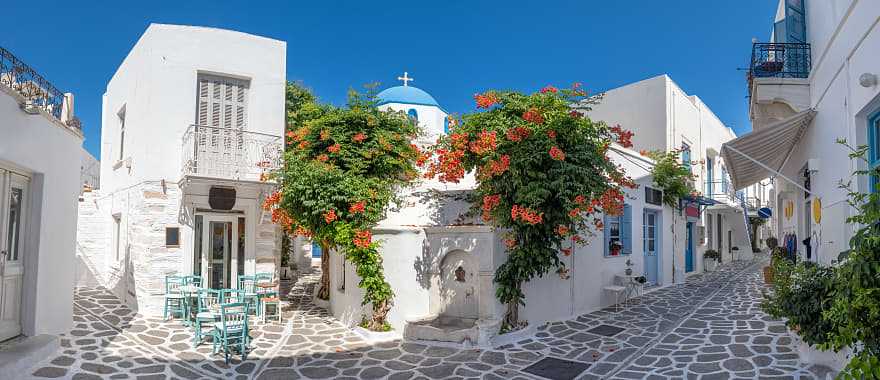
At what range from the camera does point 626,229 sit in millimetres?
13320

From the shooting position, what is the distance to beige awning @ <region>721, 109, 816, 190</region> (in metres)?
8.16

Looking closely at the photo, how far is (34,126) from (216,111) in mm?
4638

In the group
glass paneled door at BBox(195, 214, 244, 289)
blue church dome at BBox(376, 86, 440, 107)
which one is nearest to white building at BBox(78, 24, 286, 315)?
glass paneled door at BBox(195, 214, 244, 289)

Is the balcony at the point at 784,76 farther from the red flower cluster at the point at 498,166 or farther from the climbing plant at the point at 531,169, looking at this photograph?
the red flower cluster at the point at 498,166

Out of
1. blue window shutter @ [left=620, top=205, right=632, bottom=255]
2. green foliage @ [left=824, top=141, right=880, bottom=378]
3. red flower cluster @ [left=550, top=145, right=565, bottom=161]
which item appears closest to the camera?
green foliage @ [left=824, top=141, right=880, bottom=378]

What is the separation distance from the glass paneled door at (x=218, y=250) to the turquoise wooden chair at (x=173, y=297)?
75 centimetres

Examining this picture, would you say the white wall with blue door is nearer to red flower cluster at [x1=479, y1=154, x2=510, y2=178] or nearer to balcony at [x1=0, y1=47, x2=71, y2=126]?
red flower cluster at [x1=479, y1=154, x2=510, y2=178]

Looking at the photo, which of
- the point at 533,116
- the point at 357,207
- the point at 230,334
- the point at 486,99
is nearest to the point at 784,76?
the point at 533,116

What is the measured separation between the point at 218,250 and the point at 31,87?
553 centimetres

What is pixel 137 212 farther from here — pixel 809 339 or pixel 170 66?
pixel 809 339

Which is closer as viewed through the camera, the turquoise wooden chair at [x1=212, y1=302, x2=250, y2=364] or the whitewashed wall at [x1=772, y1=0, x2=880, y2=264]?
the whitewashed wall at [x1=772, y1=0, x2=880, y2=264]

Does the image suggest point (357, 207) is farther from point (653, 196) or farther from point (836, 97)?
point (653, 196)

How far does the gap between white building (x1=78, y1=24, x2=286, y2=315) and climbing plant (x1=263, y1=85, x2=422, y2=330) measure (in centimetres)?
117

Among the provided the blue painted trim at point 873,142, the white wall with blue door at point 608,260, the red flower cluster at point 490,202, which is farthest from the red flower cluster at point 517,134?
the blue painted trim at point 873,142
